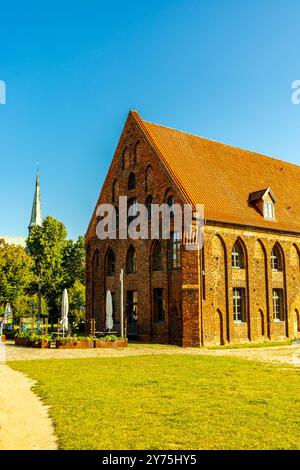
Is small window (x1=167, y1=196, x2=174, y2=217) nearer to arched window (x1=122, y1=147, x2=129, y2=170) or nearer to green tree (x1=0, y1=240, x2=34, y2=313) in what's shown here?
arched window (x1=122, y1=147, x2=129, y2=170)

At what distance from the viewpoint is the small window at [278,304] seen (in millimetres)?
30573

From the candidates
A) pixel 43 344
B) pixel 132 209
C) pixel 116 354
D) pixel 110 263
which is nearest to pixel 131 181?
pixel 132 209

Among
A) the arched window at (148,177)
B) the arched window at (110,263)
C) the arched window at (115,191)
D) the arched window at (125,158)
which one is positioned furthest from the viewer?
the arched window at (110,263)

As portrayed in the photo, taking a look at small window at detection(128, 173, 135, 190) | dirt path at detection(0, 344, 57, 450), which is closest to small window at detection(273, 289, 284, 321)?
small window at detection(128, 173, 135, 190)

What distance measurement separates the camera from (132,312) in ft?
104

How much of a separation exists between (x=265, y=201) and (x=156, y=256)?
824 centimetres

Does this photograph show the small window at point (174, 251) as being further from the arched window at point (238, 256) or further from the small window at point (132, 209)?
the small window at point (132, 209)

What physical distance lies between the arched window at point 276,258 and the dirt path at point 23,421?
22107 mm

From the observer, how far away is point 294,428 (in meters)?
7.72

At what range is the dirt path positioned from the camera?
6988mm

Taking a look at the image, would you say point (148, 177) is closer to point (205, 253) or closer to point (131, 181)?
point (131, 181)

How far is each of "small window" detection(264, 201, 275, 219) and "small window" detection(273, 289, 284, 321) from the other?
4982 millimetres

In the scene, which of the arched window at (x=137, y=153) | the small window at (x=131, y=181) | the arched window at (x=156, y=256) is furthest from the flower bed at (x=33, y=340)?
the arched window at (x=137, y=153)

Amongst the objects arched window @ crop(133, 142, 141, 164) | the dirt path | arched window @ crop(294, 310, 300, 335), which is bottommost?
the dirt path
